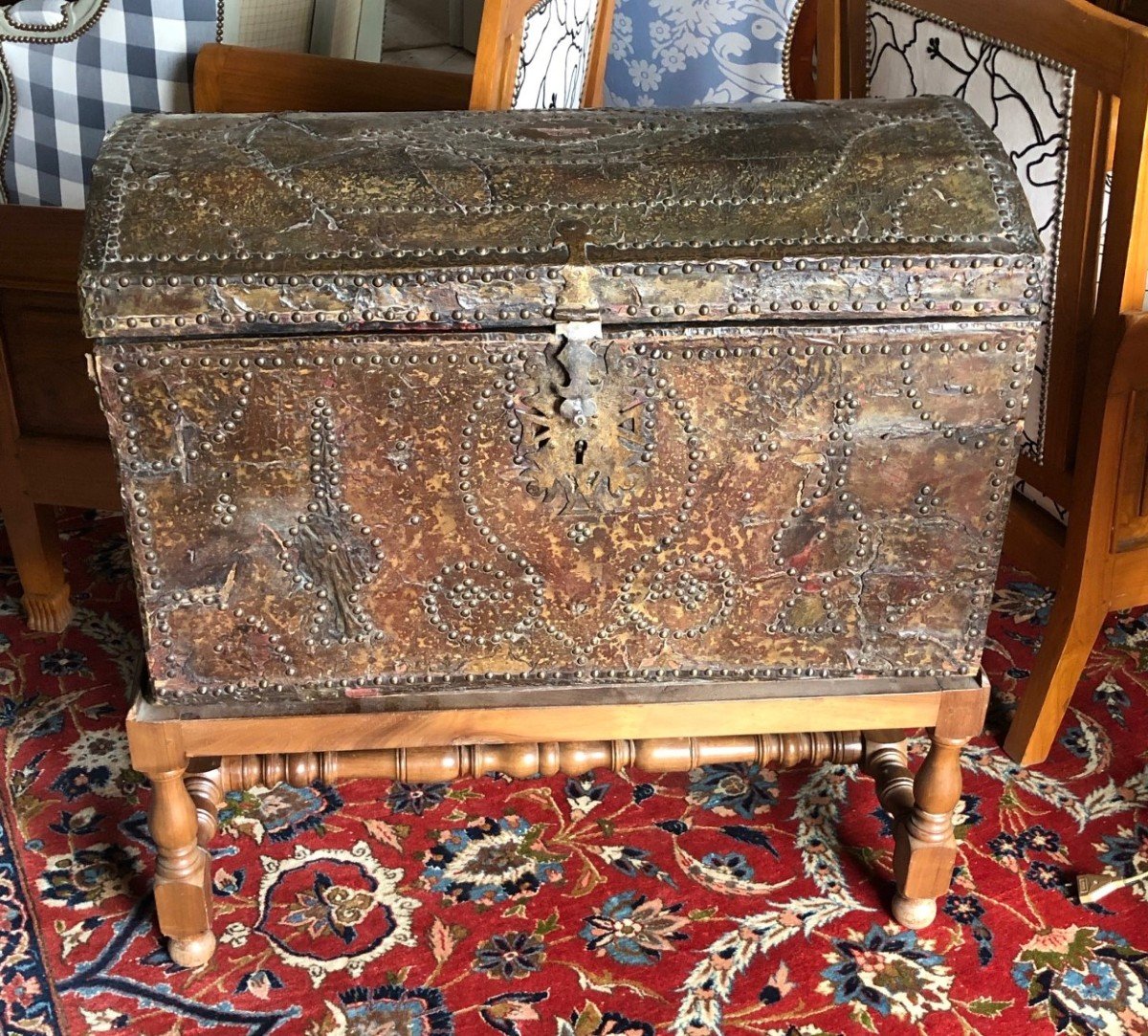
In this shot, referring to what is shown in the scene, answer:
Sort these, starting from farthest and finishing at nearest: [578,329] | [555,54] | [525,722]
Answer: [555,54]
[525,722]
[578,329]

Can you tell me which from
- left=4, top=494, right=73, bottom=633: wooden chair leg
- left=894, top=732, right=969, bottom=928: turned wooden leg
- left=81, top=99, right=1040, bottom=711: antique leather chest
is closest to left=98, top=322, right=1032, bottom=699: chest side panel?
left=81, top=99, right=1040, bottom=711: antique leather chest

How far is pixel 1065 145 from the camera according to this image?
1553 mm

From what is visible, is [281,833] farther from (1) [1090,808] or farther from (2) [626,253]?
(1) [1090,808]

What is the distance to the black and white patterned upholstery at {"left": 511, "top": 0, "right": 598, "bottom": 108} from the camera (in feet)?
5.58

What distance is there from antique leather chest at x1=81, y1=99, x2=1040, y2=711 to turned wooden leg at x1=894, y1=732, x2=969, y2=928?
0.12m

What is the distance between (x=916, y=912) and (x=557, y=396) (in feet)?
2.49

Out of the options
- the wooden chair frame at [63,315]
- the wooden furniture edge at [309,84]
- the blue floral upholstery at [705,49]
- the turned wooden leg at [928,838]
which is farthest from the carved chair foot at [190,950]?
the blue floral upholstery at [705,49]

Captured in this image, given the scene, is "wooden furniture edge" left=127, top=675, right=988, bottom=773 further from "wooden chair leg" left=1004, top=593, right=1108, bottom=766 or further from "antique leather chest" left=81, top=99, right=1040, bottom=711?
"wooden chair leg" left=1004, top=593, right=1108, bottom=766

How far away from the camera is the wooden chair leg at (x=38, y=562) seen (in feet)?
6.52

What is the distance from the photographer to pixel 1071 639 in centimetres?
171

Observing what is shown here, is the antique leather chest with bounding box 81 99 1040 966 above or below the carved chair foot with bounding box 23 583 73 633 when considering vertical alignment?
above

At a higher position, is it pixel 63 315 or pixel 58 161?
pixel 58 161

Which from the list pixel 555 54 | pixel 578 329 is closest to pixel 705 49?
pixel 555 54

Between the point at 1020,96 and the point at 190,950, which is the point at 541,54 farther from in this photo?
the point at 190,950
